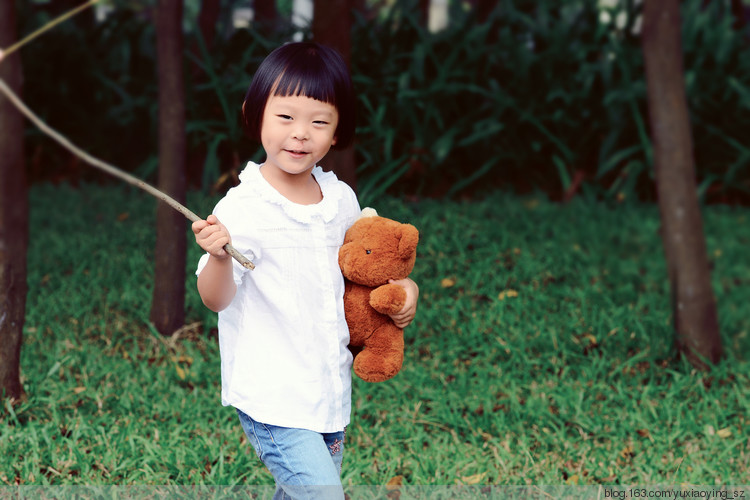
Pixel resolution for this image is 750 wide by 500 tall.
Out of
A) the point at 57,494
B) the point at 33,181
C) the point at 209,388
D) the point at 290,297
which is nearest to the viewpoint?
the point at 290,297

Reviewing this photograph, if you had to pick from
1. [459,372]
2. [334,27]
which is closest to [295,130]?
[334,27]

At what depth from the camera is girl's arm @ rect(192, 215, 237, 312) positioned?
1561 millimetres

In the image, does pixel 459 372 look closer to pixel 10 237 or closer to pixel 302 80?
pixel 10 237

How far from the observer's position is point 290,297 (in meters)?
1.74

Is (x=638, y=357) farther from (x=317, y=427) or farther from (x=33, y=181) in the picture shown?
(x=33, y=181)

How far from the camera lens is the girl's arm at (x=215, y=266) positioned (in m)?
1.56

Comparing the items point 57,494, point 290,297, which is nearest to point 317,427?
point 290,297

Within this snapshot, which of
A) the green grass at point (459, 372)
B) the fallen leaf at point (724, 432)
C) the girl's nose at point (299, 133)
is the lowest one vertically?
the green grass at point (459, 372)

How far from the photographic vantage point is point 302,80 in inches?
68.5

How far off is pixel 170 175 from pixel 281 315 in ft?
7.91

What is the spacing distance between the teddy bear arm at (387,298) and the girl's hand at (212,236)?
1.20 feet

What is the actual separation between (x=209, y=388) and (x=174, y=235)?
32.7 inches

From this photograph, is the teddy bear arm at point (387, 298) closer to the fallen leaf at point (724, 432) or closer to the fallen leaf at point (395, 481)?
the fallen leaf at point (395, 481)

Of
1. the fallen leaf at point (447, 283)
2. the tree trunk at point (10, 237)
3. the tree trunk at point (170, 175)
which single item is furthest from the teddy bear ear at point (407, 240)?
the fallen leaf at point (447, 283)
